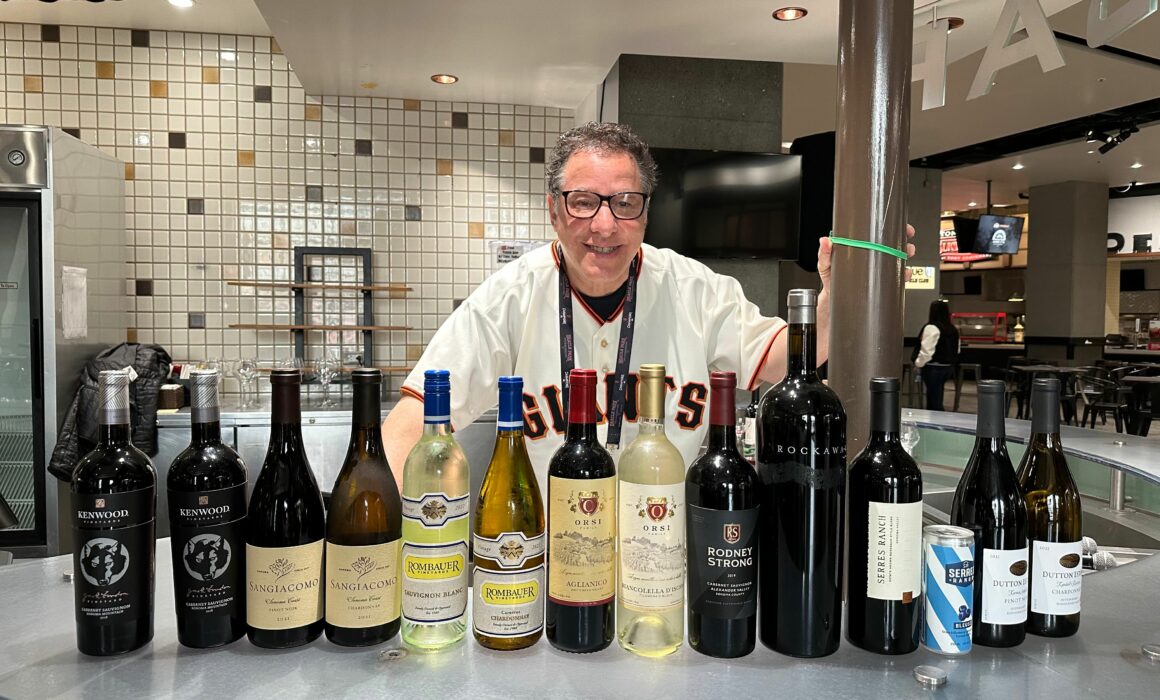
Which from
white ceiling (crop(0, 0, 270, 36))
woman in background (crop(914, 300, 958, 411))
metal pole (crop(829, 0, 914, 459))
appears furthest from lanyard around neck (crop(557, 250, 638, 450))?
woman in background (crop(914, 300, 958, 411))

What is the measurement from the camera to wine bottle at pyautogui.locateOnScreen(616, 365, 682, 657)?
717mm

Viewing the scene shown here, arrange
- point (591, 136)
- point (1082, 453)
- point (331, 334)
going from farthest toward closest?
point (331, 334) → point (1082, 453) → point (591, 136)

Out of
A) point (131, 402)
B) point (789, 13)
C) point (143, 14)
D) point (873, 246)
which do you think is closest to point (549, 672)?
point (873, 246)

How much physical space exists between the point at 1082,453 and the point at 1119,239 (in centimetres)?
1314

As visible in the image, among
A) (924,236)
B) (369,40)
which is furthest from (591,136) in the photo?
(924,236)

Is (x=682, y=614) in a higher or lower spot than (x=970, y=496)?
lower

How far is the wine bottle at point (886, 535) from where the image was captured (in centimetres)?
72

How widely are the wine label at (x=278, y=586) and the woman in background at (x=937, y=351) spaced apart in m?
8.63

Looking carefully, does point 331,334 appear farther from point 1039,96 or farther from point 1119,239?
point 1119,239

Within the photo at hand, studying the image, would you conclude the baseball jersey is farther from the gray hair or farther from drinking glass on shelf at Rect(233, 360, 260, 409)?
drinking glass on shelf at Rect(233, 360, 260, 409)

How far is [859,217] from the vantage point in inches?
→ 38.2

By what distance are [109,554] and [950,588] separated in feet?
2.70

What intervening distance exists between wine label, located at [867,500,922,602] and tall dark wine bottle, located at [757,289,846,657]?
33mm

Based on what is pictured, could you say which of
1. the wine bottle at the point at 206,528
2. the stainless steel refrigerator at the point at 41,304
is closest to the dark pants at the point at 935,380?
the stainless steel refrigerator at the point at 41,304
